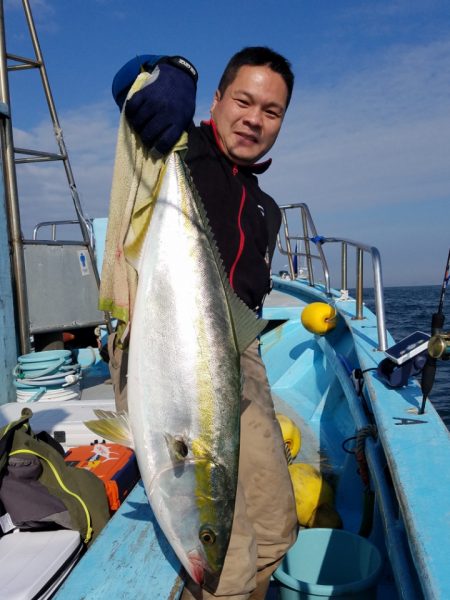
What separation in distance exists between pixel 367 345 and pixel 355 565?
5.03 ft

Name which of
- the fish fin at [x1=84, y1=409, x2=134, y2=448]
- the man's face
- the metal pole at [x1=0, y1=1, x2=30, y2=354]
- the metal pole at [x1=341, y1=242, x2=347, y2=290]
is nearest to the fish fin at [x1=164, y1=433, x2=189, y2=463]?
the fish fin at [x1=84, y1=409, x2=134, y2=448]

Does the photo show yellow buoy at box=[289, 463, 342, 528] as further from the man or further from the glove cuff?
the glove cuff

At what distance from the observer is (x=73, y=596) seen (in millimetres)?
1713

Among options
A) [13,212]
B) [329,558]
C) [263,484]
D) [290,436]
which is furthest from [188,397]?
[13,212]

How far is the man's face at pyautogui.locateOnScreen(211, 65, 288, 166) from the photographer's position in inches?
82.4

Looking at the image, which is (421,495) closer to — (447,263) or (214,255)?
(214,255)

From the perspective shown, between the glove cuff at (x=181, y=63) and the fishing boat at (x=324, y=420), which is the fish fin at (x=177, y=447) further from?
the glove cuff at (x=181, y=63)

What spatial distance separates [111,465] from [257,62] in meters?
2.19

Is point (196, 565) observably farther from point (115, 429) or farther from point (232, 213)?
point (232, 213)

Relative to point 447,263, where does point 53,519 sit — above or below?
below

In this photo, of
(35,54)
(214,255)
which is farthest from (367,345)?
(35,54)

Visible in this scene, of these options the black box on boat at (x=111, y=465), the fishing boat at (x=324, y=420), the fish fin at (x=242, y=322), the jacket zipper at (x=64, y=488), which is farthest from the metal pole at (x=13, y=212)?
the fish fin at (x=242, y=322)

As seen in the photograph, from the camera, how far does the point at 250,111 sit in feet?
6.93

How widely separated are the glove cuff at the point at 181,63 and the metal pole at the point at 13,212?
11.6ft
